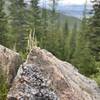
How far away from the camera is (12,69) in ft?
27.4

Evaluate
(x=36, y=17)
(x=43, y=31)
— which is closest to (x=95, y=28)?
(x=36, y=17)

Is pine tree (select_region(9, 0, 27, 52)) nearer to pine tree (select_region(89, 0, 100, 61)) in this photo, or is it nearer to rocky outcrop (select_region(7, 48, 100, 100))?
pine tree (select_region(89, 0, 100, 61))

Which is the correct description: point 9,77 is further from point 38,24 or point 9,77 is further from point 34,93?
point 38,24

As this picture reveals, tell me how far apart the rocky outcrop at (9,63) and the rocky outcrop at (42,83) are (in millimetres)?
361

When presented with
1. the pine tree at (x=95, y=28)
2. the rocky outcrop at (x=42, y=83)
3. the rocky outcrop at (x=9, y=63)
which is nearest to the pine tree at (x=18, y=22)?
the pine tree at (x=95, y=28)

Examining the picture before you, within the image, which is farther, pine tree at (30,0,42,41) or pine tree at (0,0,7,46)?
pine tree at (30,0,42,41)

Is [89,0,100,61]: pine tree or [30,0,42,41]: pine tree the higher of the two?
[89,0,100,61]: pine tree

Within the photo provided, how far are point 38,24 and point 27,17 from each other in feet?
10.4

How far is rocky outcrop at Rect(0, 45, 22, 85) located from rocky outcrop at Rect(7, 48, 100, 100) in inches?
14.2

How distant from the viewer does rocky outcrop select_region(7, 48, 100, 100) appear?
718cm

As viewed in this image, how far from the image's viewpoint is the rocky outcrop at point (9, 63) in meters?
8.01

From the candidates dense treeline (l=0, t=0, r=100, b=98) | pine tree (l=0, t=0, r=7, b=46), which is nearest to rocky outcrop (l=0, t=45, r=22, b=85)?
dense treeline (l=0, t=0, r=100, b=98)

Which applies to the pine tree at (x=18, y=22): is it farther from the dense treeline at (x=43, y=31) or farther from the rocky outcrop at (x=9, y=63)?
the rocky outcrop at (x=9, y=63)

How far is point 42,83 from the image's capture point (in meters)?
7.37
